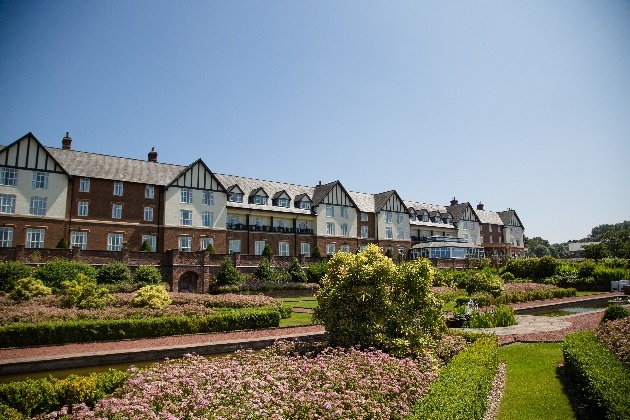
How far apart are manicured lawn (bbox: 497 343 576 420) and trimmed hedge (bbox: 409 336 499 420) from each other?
2.29 feet

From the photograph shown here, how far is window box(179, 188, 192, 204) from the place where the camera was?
45.4 metres

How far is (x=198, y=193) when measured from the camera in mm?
46594

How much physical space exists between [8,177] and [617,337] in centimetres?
4396

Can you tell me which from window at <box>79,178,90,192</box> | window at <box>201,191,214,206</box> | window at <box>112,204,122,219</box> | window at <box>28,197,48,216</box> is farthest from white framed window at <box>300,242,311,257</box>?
window at <box>28,197,48,216</box>

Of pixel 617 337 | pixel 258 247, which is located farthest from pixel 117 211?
pixel 617 337

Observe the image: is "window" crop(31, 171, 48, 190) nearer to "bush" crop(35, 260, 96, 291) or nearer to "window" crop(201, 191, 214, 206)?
"bush" crop(35, 260, 96, 291)

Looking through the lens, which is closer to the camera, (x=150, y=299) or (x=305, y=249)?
(x=150, y=299)

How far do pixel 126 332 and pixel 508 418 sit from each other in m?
15.3

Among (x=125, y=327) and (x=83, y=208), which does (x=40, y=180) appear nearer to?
(x=83, y=208)

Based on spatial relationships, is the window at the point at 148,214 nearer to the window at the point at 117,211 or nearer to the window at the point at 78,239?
the window at the point at 117,211

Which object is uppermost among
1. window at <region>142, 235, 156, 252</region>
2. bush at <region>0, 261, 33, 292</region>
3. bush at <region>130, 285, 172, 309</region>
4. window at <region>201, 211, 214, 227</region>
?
window at <region>201, 211, 214, 227</region>

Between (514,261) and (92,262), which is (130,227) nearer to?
(92,262)

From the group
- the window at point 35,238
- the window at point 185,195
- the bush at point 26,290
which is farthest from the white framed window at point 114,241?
the bush at point 26,290

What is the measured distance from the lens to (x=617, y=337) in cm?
1332
